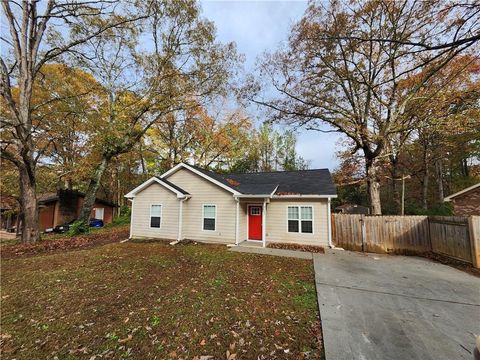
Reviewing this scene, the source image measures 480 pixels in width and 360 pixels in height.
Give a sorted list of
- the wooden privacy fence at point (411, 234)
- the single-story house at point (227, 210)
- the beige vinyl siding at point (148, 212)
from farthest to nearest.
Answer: the beige vinyl siding at point (148, 212) → the single-story house at point (227, 210) → the wooden privacy fence at point (411, 234)

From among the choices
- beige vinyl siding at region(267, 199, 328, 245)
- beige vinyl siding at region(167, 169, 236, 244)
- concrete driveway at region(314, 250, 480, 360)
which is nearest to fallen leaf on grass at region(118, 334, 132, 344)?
concrete driveway at region(314, 250, 480, 360)

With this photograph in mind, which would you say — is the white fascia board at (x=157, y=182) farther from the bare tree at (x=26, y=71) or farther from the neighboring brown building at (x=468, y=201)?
the neighboring brown building at (x=468, y=201)

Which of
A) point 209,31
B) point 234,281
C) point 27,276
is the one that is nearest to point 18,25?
point 209,31

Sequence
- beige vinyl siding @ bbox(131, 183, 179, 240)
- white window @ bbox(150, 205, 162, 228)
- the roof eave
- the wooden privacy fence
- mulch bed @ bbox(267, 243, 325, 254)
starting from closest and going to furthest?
the wooden privacy fence → mulch bed @ bbox(267, 243, 325, 254) → the roof eave → beige vinyl siding @ bbox(131, 183, 179, 240) → white window @ bbox(150, 205, 162, 228)

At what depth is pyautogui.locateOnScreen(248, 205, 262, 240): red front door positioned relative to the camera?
11.9 m

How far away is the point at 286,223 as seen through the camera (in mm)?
11617

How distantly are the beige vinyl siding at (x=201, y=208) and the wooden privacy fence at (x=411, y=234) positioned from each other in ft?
18.6

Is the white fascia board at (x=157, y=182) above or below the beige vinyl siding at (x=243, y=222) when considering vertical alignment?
above

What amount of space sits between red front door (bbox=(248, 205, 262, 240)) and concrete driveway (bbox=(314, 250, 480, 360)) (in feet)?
15.4

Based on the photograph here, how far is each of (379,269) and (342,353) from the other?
5561 mm

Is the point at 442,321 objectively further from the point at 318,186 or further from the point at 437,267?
the point at 318,186

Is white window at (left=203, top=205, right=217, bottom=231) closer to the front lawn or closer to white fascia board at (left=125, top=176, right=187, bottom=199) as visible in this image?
white fascia board at (left=125, top=176, right=187, bottom=199)

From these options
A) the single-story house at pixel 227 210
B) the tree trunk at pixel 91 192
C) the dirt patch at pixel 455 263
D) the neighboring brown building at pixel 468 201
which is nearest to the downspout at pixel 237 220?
the single-story house at pixel 227 210

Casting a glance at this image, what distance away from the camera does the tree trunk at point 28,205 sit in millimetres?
10023
